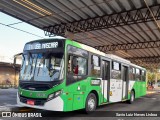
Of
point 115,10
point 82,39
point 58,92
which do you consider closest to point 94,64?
point 58,92

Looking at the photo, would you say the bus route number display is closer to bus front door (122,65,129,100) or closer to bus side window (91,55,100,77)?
bus side window (91,55,100,77)

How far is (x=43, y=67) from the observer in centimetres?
873

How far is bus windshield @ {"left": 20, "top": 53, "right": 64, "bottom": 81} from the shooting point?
28.1 ft

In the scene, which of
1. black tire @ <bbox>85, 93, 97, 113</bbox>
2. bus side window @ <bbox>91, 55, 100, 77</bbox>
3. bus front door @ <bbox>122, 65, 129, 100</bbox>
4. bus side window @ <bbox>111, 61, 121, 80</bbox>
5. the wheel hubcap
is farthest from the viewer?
bus front door @ <bbox>122, 65, 129, 100</bbox>

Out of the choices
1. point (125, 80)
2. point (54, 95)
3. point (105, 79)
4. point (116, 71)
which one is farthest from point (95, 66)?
point (125, 80)

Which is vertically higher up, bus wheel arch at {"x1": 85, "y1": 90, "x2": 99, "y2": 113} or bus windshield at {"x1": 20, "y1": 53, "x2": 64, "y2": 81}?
bus windshield at {"x1": 20, "y1": 53, "x2": 64, "y2": 81}

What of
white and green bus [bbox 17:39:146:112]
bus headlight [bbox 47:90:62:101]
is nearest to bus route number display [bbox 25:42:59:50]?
white and green bus [bbox 17:39:146:112]

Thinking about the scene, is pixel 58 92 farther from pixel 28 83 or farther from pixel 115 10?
pixel 115 10

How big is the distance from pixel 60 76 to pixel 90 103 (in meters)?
2.53

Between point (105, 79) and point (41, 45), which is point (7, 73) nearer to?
point (105, 79)

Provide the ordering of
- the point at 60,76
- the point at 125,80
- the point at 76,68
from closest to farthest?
1. the point at 60,76
2. the point at 76,68
3. the point at 125,80

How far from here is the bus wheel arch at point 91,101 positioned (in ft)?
A: 32.8

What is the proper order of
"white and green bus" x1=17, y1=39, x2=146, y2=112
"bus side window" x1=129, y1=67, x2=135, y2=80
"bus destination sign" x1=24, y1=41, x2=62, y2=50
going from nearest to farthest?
"white and green bus" x1=17, y1=39, x2=146, y2=112 → "bus destination sign" x1=24, y1=41, x2=62, y2=50 → "bus side window" x1=129, y1=67, x2=135, y2=80

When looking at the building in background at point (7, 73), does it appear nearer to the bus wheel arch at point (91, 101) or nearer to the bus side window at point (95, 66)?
the bus side window at point (95, 66)
